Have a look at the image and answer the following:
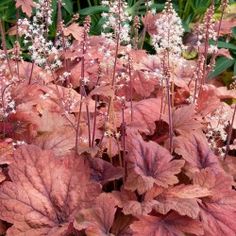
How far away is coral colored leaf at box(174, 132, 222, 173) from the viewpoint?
7.41ft

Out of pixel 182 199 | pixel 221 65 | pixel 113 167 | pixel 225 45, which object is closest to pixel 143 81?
pixel 113 167

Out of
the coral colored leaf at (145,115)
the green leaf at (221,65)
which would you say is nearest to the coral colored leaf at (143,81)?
the coral colored leaf at (145,115)

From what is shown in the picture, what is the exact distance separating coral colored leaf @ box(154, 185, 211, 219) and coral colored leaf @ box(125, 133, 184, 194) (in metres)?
0.05

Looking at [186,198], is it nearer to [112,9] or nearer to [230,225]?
[230,225]

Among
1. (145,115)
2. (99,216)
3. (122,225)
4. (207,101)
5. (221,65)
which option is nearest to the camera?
(99,216)

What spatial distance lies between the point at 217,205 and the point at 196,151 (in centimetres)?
29

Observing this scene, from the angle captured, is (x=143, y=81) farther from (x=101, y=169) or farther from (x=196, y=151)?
(x=101, y=169)

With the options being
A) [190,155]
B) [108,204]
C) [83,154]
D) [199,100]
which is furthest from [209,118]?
[108,204]

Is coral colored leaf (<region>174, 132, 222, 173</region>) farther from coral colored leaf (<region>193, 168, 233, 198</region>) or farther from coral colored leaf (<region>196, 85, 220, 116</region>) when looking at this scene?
coral colored leaf (<region>196, 85, 220, 116</region>)

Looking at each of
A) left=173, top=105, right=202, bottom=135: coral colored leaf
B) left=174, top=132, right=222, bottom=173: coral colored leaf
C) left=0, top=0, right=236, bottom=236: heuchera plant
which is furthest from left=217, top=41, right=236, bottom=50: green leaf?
left=174, top=132, right=222, bottom=173: coral colored leaf

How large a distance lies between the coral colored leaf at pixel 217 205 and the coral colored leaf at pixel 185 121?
26 centimetres

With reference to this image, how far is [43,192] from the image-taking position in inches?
81.1

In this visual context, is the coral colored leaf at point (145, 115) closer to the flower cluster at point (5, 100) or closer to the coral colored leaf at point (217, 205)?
the coral colored leaf at point (217, 205)

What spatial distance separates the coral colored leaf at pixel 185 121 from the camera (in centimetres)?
236
